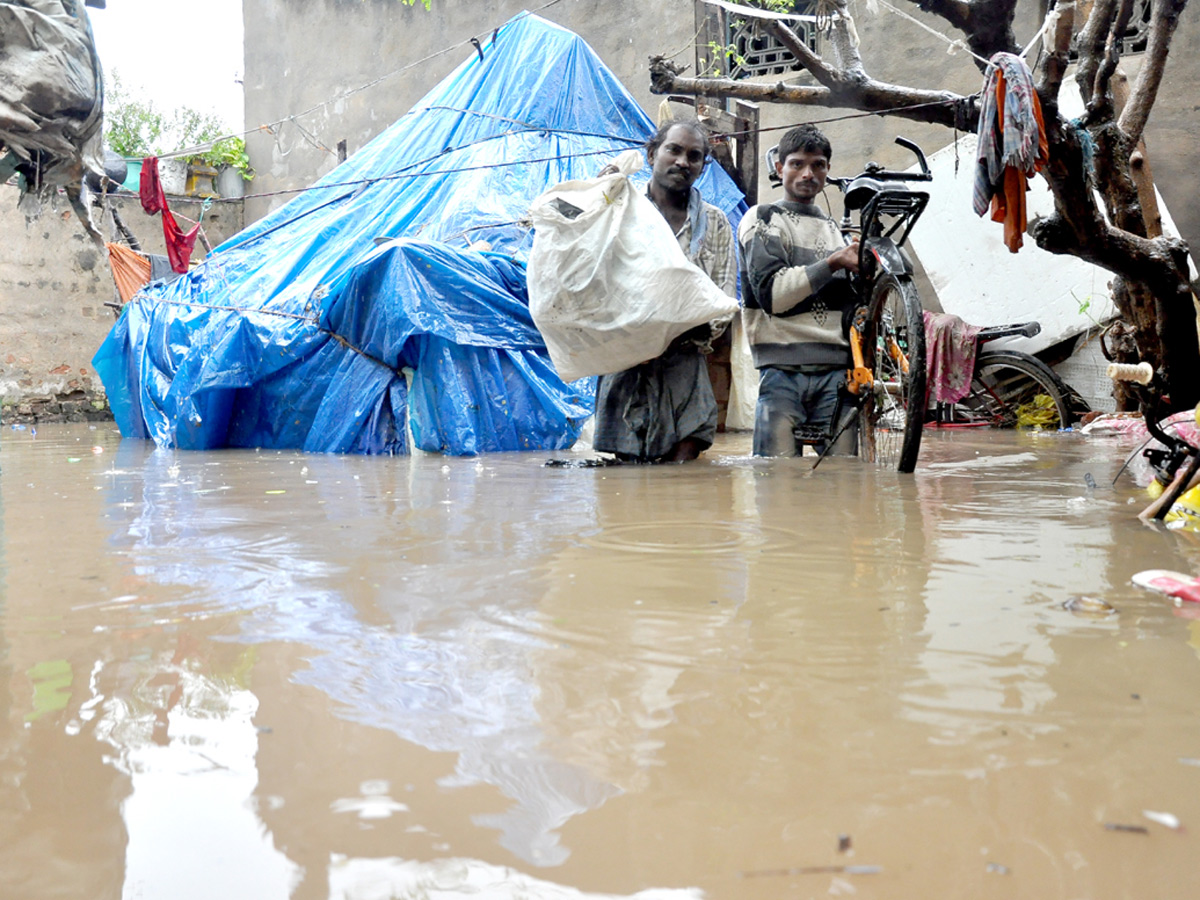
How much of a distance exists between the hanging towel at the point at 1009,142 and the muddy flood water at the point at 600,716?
1.49 meters

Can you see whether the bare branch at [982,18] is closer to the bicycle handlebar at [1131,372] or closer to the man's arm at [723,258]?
the man's arm at [723,258]

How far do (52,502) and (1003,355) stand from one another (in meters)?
→ 5.96

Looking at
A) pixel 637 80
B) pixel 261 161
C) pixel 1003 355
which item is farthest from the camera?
pixel 261 161

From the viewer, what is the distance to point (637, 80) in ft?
32.7

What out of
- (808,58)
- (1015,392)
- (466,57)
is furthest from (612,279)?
(466,57)

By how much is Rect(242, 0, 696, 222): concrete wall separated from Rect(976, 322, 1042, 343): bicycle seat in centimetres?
422

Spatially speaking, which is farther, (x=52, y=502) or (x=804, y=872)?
(x=52, y=502)

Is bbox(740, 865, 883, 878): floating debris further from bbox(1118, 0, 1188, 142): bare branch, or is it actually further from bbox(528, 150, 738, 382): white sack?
bbox(1118, 0, 1188, 142): bare branch

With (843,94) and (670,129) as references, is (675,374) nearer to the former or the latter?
(670,129)

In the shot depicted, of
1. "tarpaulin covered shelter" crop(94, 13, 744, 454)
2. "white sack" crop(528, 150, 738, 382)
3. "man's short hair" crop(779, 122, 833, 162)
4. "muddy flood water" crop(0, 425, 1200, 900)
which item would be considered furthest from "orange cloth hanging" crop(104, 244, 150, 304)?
"muddy flood water" crop(0, 425, 1200, 900)

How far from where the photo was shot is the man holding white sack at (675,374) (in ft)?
13.5

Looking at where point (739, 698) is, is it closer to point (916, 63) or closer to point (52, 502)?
point (52, 502)

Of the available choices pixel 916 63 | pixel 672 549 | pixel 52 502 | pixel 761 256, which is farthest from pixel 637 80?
pixel 672 549

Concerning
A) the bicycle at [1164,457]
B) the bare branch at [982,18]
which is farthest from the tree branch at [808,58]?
the bicycle at [1164,457]
